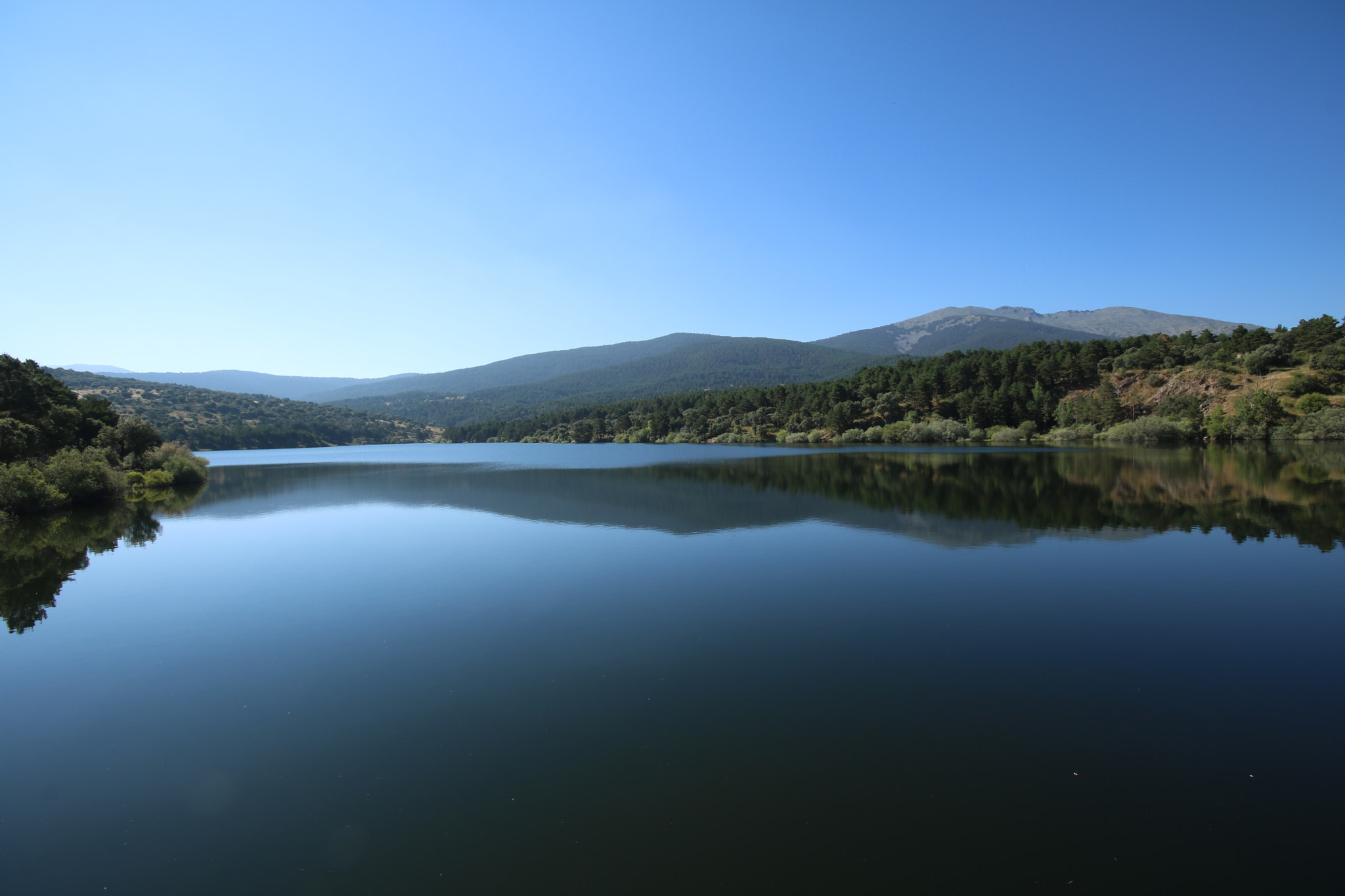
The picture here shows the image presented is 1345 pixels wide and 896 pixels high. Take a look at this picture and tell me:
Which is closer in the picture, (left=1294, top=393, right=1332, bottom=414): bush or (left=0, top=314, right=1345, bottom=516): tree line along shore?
(left=0, top=314, right=1345, bottom=516): tree line along shore

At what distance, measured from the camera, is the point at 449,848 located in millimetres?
5773

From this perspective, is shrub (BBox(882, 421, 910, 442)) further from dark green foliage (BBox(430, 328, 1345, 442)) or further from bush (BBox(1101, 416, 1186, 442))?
bush (BBox(1101, 416, 1186, 442))

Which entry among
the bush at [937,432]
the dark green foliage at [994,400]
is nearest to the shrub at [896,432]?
the dark green foliage at [994,400]

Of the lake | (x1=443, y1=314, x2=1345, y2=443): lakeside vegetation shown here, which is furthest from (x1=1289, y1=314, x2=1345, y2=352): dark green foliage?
the lake

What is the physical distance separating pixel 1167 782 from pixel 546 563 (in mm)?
14778

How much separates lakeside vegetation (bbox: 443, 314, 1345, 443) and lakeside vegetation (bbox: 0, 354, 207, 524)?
82.2 metres

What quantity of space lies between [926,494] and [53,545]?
1508 inches

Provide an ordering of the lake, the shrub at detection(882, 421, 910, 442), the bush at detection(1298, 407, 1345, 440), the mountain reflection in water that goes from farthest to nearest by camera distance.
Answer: the shrub at detection(882, 421, 910, 442), the bush at detection(1298, 407, 1345, 440), the mountain reflection in water, the lake

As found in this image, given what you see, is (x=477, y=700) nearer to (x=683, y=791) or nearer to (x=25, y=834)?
(x=683, y=791)

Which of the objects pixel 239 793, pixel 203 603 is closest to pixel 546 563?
pixel 203 603

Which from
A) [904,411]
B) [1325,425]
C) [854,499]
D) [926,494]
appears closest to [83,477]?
[854,499]

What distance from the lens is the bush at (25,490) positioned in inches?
1134

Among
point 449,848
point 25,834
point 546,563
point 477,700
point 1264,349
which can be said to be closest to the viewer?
point 449,848

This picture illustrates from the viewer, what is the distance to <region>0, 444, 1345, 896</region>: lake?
5.59 m
